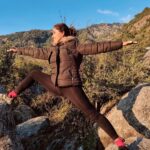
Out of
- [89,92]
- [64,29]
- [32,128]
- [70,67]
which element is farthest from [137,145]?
[89,92]

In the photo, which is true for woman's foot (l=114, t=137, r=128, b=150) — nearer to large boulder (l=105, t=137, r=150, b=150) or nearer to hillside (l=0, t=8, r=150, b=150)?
large boulder (l=105, t=137, r=150, b=150)

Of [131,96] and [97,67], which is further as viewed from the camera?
[97,67]

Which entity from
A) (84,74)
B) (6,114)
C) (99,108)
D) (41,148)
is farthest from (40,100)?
(6,114)

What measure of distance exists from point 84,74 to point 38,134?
2.60 metres

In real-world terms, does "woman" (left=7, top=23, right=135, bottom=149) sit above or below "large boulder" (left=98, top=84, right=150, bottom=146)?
above

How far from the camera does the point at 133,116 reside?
9133 millimetres

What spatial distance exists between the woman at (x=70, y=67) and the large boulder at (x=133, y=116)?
2023 mm

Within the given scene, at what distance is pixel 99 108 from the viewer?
1109 cm

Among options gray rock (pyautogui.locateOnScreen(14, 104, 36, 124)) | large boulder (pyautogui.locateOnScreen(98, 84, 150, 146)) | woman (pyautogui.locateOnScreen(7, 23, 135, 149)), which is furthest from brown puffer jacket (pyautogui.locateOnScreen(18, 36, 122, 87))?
gray rock (pyautogui.locateOnScreen(14, 104, 36, 124))

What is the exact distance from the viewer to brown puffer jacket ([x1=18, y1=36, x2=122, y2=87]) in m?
7.06

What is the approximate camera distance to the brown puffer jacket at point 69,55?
706cm

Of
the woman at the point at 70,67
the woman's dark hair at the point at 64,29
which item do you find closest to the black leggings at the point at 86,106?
the woman at the point at 70,67

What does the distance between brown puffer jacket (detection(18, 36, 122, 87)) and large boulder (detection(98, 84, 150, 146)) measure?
2.39 metres

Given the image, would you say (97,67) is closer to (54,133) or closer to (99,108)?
(99,108)
